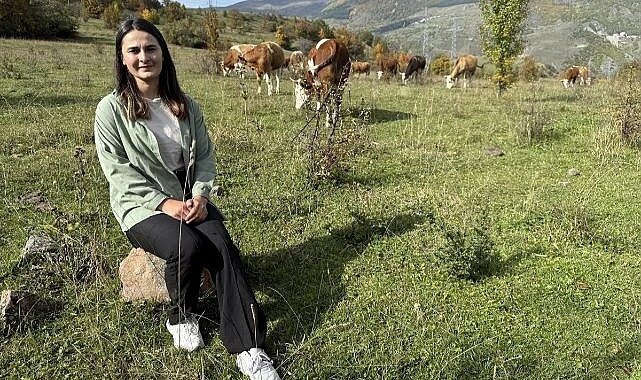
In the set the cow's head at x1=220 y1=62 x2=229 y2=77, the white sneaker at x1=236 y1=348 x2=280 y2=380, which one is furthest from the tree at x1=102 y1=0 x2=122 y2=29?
the white sneaker at x1=236 y1=348 x2=280 y2=380

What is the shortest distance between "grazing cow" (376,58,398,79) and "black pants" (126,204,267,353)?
69.7ft

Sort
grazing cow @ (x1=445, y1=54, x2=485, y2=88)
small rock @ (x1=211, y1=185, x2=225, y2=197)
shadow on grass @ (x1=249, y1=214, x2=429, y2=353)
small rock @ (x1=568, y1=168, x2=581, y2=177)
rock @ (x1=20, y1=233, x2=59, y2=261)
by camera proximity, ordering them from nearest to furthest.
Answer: shadow on grass @ (x1=249, y1=214, x2=429, y2=353), rock @ (x1=20, y1=233, x2=59, y2=261), small rock @ (x1=211, y1=185, x2=225, y2=197), small rock @ (x1=568, y1=168, x2=581, y2=177), grazing cow @ (x1=445, y1=54, x2=485, y2=88)

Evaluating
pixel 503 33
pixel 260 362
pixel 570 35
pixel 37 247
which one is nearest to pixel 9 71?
pixel 37 247

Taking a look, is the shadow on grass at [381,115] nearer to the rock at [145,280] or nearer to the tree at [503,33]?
the tree at [503,33]

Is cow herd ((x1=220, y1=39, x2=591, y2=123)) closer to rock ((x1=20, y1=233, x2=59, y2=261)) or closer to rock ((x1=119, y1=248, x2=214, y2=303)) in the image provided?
rock ((x1=119, y1=248, x2=214, y2=303))

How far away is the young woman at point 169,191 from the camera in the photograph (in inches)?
117

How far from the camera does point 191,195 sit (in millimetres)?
3656

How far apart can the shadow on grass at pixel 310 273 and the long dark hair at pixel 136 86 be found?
1486 mm

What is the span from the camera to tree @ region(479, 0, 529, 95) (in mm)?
13945

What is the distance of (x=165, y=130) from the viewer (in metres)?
3.47

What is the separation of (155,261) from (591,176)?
5534mm

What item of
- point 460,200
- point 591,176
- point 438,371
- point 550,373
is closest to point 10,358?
point 438,371

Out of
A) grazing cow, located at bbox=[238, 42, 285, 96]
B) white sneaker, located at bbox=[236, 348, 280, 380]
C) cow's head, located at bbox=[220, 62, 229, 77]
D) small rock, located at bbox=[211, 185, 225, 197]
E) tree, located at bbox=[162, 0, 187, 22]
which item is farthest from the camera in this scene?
tree, located at bbox=[162, 0, 187, 22]

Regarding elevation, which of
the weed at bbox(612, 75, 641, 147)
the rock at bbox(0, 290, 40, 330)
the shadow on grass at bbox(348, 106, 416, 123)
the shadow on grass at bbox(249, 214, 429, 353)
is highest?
the weed at bbox(612, 75, 641, 147)
